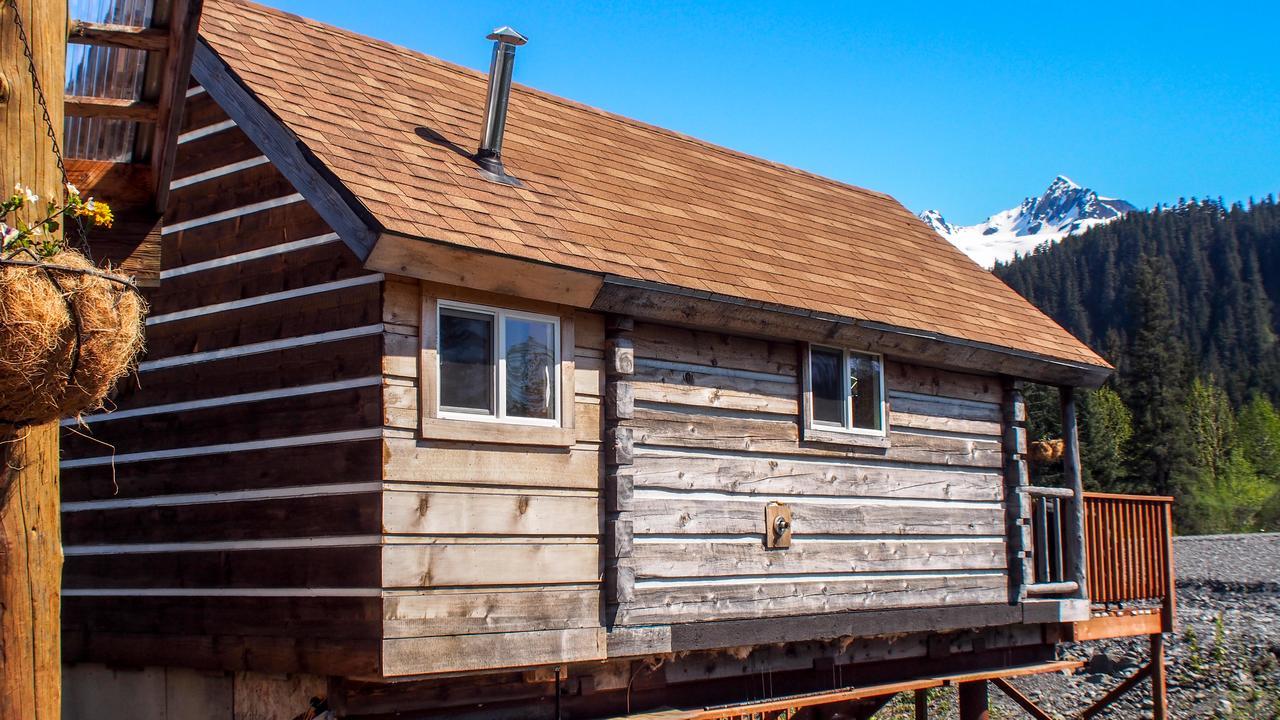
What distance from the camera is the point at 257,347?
8.56m

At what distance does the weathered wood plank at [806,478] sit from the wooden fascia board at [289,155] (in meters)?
2.68

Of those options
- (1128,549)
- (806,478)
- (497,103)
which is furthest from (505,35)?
(1128,549)

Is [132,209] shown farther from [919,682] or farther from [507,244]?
[919,682]

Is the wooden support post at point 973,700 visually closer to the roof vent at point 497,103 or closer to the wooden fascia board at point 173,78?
the roof vent at point 497,103

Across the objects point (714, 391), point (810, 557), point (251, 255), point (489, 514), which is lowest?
point (810, 557)

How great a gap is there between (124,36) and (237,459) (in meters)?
→ 3.37

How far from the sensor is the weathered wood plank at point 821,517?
9.41m

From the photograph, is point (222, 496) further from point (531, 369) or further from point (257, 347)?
point (531, 369)

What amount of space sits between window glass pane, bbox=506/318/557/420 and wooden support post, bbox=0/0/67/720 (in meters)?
3.89

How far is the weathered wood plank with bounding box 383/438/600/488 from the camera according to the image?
25.6 feet

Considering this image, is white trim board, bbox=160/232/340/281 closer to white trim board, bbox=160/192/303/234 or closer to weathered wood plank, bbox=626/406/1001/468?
white trim board, bbox=160/192/303/234

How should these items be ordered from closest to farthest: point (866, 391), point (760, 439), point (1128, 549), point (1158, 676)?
1. point (760, 439)
2. point (866, 391)
3. point (1128, 549)
4. point (1158, 676)

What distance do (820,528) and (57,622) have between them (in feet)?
22.8

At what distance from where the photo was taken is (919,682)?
1208 cm
